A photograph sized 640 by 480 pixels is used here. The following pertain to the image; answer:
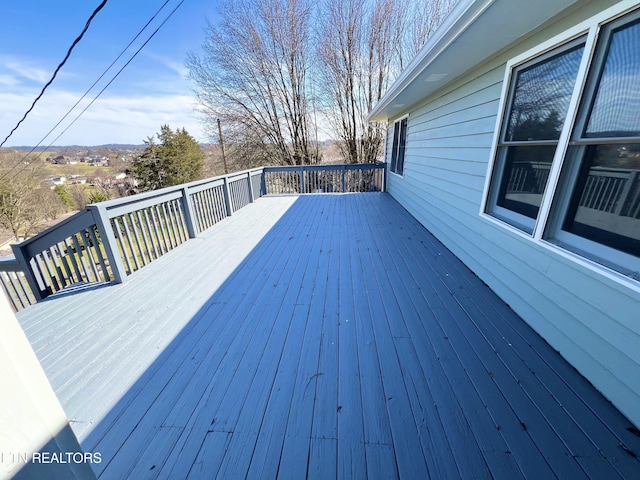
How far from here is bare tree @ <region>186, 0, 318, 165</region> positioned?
10.4 meters

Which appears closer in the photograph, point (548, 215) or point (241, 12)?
point (548, 215)

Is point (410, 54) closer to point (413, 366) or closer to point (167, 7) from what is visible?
point (167, 7)

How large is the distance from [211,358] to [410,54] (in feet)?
44.3

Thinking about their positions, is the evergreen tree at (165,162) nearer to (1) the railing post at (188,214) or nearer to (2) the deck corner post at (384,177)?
(2) the deck corner post at (384,177)

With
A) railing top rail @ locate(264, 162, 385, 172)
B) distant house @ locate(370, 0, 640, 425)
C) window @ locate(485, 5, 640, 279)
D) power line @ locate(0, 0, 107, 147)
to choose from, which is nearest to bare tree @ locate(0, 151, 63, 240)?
power line @ locate(0, 0, 107, 147)

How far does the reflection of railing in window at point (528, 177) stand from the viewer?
1979mm

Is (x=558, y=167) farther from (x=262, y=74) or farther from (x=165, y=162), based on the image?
(x=165, y=162)

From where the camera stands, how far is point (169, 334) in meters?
2.07

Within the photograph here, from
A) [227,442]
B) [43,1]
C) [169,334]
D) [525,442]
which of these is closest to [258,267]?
[169,334]

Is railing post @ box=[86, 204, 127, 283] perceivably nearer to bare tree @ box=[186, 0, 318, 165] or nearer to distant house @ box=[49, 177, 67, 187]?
bare tree @ box=[186, 0, 318, 165]

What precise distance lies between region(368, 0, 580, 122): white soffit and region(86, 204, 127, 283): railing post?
3571 millimetres

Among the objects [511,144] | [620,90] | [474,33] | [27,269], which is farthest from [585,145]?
[27,269]

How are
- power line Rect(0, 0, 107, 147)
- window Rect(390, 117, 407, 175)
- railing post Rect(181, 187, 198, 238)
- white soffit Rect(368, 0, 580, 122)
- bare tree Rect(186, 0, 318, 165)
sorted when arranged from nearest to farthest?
white soffit Rect(368, 0, 580, 122)
power line Rect(0, 0, 107, 147)
railing post Rect(181, 187, 198, 238)
window Rect(390, 117, 407, 175)
bare tree Rect(186, 0, 318, 165)

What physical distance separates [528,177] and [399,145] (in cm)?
477
